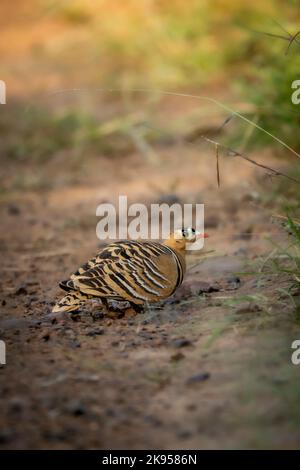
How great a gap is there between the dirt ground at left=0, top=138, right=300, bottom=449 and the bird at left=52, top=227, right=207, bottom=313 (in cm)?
9

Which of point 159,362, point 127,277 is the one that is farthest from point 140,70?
point 159,362

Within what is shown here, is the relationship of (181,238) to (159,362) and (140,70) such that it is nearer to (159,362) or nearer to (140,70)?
(159,362)

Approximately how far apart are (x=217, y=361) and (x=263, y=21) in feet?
18.2

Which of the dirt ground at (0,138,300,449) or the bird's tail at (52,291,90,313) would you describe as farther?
the bird's tail at (52,291,90,313)

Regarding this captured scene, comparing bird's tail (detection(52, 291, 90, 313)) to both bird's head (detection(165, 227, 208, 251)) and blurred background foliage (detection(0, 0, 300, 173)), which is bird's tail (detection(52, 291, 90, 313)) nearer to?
bird's head (detection(165, 227, 208, 251))

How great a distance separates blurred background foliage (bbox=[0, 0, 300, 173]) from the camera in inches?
242

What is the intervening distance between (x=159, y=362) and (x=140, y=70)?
22.7 feet

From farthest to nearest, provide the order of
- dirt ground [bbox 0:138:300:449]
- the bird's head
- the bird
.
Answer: the bird's head, the bird, dirt ground [bbox 0:138:300:449]

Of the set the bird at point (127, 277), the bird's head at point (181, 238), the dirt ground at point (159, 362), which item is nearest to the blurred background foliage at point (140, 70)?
the dirt ground at point (159, 362)

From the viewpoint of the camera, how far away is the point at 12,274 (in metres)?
4.55

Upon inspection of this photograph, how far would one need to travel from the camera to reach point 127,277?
3.51 metres

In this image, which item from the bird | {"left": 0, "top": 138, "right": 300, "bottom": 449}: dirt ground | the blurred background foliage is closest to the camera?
{"left": 0, "top": 138, "right": 300, "bottom": 449}: dirt ground

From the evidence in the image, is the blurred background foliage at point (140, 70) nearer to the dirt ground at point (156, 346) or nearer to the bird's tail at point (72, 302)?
the dirt ground at point (156, 346)

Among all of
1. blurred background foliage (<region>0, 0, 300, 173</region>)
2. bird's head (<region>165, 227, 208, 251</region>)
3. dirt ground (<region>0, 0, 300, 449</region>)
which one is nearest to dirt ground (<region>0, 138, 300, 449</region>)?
dirt ground (<region>0, 0, 300, 449</region>)
